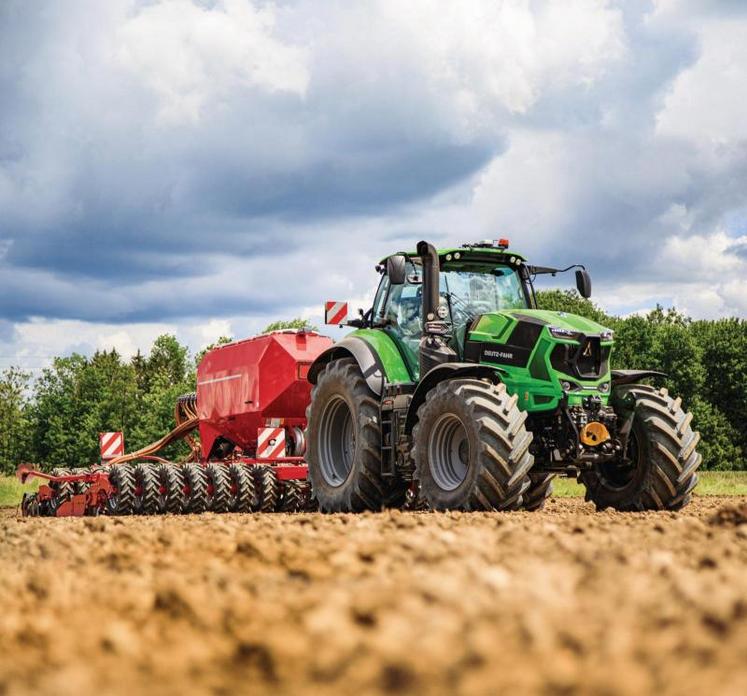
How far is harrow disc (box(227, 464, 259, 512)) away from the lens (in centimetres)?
1532

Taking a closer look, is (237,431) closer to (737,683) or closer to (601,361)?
(601,361)

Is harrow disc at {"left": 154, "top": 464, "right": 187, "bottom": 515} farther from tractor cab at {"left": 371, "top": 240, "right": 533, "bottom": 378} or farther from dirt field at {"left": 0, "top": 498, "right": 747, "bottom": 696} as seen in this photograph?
dirt field at {"left": 0, "top": 498, "right": 747, "bottom": 696}

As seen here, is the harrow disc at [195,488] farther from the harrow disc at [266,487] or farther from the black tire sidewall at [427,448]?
the black tire sidewall at [427,448]

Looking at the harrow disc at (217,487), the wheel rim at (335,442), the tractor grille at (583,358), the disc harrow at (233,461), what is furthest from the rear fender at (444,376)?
the harrow disc at (217,487)

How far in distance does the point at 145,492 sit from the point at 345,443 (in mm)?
4254

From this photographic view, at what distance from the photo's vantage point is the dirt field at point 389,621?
2814 millimetres

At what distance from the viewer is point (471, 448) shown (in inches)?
388

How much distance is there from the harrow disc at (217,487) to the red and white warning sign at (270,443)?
1.12m

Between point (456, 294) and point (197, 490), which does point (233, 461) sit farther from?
point (456, 294)

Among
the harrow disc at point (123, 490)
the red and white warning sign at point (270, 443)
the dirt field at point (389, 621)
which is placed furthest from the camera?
the red and white warning sign at point (270, 443)

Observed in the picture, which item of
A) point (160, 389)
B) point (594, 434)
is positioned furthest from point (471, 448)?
point (160, 389)

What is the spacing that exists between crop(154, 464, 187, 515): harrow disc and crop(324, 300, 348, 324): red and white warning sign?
3.46 meters

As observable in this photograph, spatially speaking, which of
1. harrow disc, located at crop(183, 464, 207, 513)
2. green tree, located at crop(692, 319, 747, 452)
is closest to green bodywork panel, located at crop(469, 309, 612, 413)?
harrow disc, located at crop(183, 464, 207, 513)

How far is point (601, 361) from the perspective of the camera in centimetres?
1092
